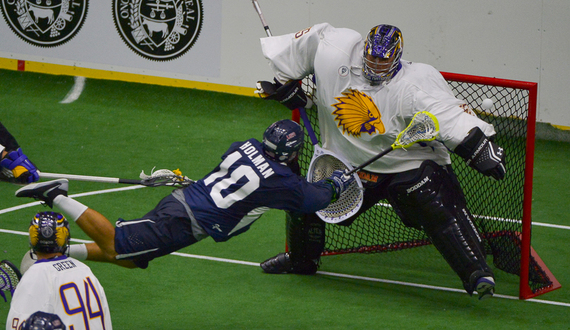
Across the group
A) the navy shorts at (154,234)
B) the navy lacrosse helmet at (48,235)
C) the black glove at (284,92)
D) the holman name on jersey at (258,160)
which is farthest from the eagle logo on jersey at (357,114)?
the navy lacrosse helmet at (48,235)

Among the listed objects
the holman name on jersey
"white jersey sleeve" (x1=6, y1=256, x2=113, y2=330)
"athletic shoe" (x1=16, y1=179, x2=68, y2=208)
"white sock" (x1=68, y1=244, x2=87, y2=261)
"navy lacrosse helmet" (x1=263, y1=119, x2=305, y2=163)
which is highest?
"navy lacrosse helmet" (x1=263, y1=119, x2=305, y2=163)

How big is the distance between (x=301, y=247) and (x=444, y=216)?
108 centimetres

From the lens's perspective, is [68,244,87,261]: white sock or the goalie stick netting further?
the goalie stick netting

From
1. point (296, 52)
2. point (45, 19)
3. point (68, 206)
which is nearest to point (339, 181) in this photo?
point (296, 52)

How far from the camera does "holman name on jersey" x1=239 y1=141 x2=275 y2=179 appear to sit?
495 cm

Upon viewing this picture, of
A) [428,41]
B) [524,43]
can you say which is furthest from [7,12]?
[524,43]

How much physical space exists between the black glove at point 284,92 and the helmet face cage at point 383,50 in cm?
56

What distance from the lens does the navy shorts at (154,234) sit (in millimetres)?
4945

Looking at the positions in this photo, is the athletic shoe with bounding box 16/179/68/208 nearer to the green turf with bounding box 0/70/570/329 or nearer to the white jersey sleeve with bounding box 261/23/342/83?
the green turf with bounding box 0/70/570/329

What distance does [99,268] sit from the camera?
19.6 feet

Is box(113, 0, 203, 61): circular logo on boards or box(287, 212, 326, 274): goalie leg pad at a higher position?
box(113, 0, 203, 61): circular logo on boards

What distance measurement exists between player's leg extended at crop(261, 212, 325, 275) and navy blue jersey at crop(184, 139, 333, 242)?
809 millimetres

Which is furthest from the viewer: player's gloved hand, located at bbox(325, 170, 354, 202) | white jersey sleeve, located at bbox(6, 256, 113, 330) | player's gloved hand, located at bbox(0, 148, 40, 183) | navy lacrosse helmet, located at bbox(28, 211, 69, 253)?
player's gloved hand, located at bbox(0, 148, 40, 183)

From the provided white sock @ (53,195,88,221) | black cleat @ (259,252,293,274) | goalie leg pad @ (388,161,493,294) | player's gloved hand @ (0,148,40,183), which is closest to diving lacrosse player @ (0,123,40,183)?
player's gloved hand @ (0,148,40,183)
